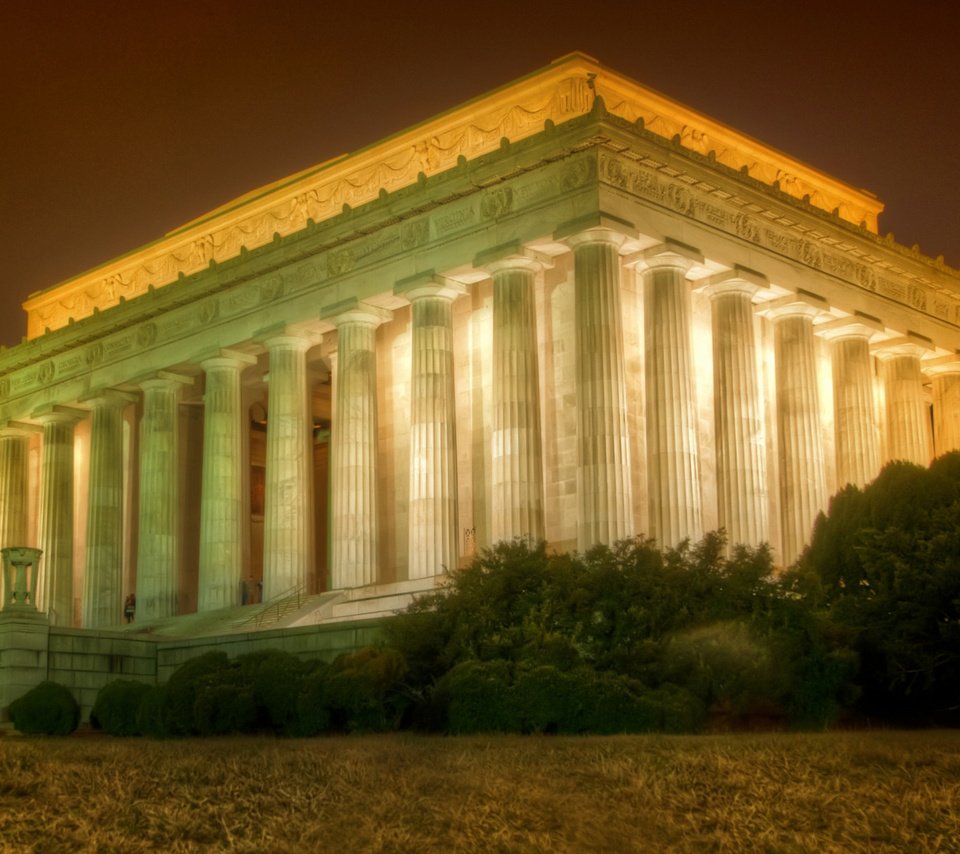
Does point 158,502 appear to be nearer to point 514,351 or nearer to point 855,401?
point 514,351

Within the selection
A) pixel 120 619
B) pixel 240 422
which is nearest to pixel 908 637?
pixel 240 422

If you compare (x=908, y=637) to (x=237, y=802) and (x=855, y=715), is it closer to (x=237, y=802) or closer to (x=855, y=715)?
(x=855, y=715)

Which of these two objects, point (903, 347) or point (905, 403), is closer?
point (903, 347)

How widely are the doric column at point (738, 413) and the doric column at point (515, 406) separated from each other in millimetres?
A: 6876

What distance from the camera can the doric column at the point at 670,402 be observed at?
46938mm

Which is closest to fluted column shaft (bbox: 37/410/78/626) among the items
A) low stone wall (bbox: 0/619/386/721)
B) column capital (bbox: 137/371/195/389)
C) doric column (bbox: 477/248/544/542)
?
column capital (bbox: 137/371/195/389)

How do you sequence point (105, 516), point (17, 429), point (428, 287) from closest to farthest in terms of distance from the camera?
point (428, 287) < point (105, 516) < point (17, 429)

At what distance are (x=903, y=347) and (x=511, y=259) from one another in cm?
1841

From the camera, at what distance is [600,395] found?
45.6 metres

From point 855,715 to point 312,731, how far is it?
1178 centimetres

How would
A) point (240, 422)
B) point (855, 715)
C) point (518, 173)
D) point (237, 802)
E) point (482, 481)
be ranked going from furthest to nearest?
point (240, 422) < point (482, 481) < point (518, 173) < point (855, 715) < point (237, 802)

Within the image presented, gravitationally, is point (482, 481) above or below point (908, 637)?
above

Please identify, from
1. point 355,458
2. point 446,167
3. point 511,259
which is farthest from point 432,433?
point 446,167

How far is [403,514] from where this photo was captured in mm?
56031
